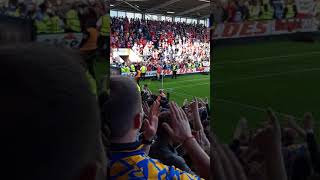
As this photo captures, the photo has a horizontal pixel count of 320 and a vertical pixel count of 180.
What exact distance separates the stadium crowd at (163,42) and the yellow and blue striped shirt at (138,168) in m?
15.4

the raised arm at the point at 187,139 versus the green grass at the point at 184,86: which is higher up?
the raised arm at the point at 187,139

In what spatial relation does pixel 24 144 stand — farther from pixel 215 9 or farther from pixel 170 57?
pixel 170 57

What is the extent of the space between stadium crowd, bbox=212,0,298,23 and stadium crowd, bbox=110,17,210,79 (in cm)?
1523

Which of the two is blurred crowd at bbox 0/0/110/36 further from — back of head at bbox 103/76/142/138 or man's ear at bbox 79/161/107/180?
man's ear at bbox 79/161/107/180

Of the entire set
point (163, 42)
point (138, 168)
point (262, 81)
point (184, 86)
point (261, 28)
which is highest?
point (163, 42)

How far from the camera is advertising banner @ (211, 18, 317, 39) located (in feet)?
5.72

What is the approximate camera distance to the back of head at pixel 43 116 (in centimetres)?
35

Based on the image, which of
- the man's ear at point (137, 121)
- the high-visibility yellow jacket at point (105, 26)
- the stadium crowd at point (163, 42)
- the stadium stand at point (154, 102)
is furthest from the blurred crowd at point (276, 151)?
the stadium crowd at point (163, 42)

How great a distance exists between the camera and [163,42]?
21156 mm

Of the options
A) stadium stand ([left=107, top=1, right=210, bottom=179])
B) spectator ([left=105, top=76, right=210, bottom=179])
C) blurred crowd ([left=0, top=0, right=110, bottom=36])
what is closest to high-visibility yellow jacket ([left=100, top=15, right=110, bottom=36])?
blurred crowd ([left=0, top=0, right=110, bottom=36])

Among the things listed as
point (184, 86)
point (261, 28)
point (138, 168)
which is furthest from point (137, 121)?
point (184, 86)

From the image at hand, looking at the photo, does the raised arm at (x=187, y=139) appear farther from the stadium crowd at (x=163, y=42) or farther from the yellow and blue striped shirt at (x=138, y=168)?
the stadium crowd at (x=163, y=42)

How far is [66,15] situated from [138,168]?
2.88 ft

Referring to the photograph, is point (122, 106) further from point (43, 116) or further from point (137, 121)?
point (43, 116)
